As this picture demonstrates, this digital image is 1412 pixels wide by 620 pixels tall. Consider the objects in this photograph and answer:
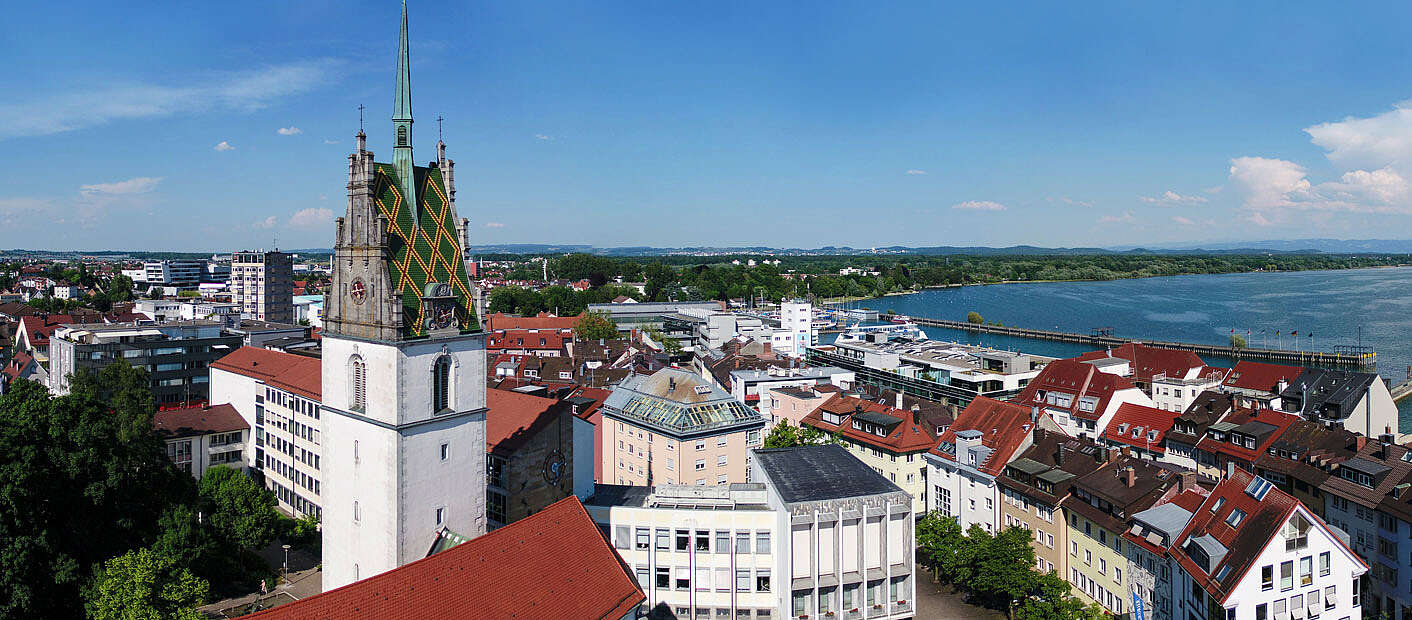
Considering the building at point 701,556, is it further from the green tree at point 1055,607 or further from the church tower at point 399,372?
the green tree at point 1055,607

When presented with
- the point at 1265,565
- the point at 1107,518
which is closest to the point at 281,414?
the point at 1107,518

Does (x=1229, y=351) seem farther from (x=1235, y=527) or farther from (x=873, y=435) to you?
(x=1235, y=527)

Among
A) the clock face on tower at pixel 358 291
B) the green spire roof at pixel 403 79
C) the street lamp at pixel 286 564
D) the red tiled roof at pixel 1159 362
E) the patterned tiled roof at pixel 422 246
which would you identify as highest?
the green spire roof at pixel 403 79

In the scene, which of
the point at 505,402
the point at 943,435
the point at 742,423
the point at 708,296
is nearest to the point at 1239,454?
the point at 943,435

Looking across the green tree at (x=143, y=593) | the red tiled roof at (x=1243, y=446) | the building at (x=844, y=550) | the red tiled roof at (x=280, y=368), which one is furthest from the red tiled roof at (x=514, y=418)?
the red tiled roof at (x=1243, y=446)

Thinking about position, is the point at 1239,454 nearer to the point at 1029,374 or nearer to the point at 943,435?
the point at 943,435

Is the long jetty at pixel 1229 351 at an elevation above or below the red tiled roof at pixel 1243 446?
below
